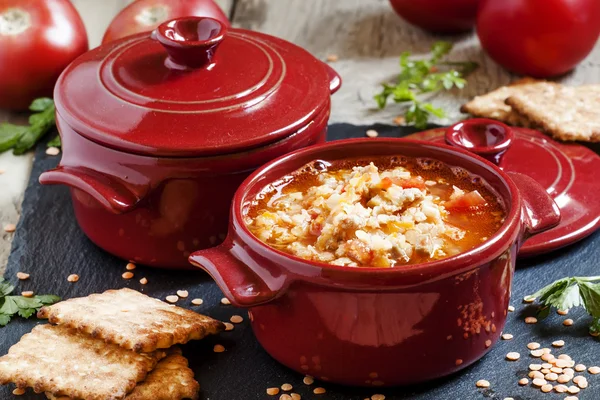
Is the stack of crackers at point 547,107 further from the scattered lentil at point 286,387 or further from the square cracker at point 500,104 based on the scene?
the scattered lentil at point 286,387

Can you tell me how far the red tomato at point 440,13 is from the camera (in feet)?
14.2

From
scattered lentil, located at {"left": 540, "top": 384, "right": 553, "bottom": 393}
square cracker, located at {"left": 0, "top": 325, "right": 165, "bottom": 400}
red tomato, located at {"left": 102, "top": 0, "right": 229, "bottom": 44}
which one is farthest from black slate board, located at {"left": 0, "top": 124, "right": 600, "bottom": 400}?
red tomato, located at {"left": 102, "top": 0, "right": 229, "bottom": 44}

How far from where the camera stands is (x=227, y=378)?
94.7 inches

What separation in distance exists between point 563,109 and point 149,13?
172 centimetres

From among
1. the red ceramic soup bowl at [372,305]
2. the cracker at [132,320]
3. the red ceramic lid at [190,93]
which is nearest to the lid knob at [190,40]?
the red ceramic lid at [190,93]

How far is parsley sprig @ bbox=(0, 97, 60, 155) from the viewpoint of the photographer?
3.66 meters

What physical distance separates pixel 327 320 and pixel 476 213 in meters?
0.51

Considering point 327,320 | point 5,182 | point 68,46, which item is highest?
point 327,320

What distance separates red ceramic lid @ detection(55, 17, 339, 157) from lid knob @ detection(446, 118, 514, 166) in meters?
0.43

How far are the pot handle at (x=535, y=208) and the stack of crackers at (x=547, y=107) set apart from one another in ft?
2.76

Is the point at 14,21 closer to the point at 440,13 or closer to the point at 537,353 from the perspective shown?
the point at 440,13

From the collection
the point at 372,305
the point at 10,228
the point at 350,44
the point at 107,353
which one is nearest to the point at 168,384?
Answer: the point at 107,353

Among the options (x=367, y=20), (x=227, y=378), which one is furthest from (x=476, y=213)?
(x=367, y=20)

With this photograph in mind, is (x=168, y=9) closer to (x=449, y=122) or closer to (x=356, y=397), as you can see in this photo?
(x=449, y=122)
